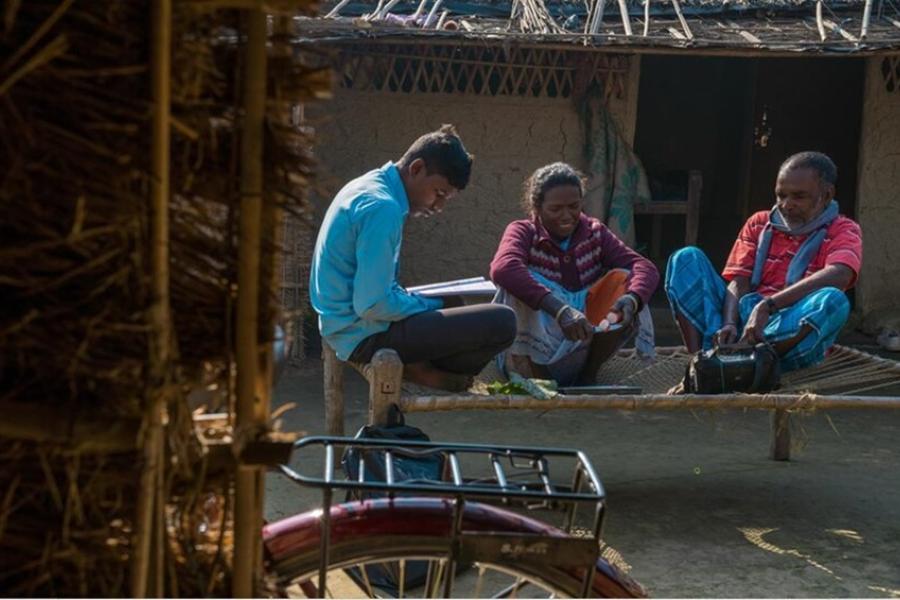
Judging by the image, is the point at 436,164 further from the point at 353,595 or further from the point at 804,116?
the point at 804,116

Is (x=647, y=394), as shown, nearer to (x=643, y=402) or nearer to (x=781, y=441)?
(x=643, y=402)

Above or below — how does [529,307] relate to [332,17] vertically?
below

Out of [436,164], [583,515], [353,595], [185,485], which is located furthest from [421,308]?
[185,485]

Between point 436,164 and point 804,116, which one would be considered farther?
point 804,116

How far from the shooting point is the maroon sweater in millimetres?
5289

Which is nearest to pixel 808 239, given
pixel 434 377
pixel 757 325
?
pixel 757 325

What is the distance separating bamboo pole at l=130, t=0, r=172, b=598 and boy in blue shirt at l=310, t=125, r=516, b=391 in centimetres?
290

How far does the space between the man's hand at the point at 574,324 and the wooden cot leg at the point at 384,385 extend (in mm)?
886

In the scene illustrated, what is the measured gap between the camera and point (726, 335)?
18.6ft

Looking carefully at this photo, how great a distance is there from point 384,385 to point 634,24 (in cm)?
508

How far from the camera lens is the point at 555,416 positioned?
268 inches

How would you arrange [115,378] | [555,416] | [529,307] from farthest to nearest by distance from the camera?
[555,416]
[529,307]
[115,378]

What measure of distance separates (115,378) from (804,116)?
1134cm

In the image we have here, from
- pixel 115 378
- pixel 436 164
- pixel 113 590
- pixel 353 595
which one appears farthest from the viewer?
pixel 436 164
